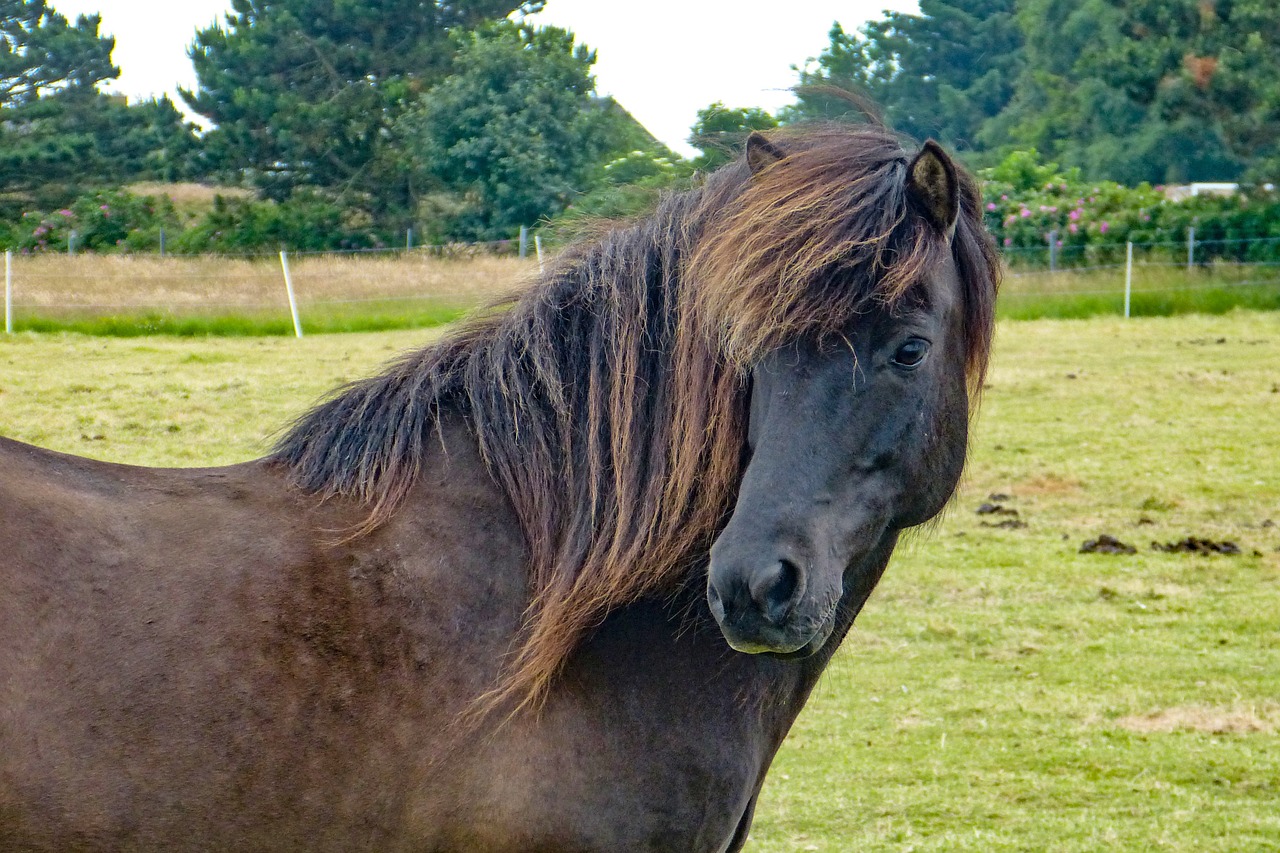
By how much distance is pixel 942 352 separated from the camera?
2318 mm

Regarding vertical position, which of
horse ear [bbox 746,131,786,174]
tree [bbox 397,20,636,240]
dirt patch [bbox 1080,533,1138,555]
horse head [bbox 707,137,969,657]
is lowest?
dirt patch [bbox 1080,533,1138,555]

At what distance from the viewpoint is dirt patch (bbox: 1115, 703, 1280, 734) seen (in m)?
5.12

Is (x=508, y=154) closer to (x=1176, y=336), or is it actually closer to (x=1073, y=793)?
(x=1176, y=336)

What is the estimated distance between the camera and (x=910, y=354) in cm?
223

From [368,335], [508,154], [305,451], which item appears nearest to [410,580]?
[305,451]

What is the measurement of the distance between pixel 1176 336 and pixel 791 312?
45.6 ft

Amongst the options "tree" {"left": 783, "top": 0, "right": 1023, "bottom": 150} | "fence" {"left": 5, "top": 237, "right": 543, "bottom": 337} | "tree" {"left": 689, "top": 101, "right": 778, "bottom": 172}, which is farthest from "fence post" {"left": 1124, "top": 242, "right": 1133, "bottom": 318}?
"tree" {"left": 783, "top": 0, "right": 1023, "bottom": 150}

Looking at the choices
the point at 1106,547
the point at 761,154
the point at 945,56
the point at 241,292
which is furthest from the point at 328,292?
the point at 945,56

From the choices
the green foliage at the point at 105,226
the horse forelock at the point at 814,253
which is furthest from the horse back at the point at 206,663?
the green foliage at the point at 105,226

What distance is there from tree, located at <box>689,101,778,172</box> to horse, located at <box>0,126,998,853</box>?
391mm

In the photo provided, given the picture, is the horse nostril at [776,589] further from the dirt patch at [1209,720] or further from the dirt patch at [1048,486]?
the dirt patch at [1048,486]

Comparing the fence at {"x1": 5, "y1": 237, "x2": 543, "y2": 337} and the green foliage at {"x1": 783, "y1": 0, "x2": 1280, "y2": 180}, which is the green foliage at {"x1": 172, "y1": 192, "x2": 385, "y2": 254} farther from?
the green foliage at {"x1": 783, "y1": 0, "x2": 1280, "y2": 180}

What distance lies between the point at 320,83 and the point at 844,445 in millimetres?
33071

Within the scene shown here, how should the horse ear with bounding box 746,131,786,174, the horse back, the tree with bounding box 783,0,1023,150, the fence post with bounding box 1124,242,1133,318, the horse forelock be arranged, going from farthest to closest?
the tree with bounding box 783,0,1023,150, the fence post with bounding box 1124,242,1133,318, the horse ear with bounding box 746,131,786,174, the horse forelock, the horse back
